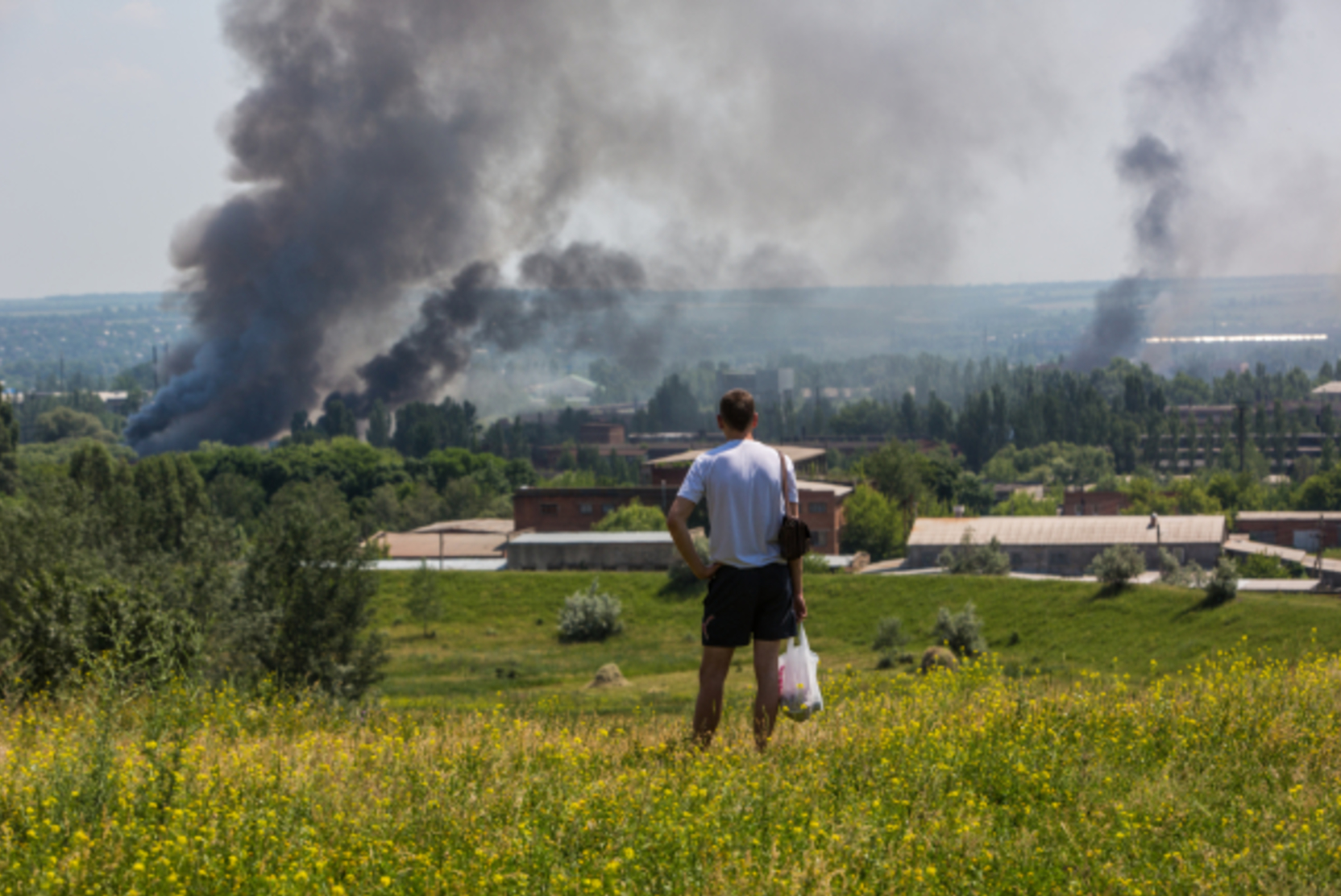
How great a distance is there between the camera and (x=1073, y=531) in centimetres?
8300

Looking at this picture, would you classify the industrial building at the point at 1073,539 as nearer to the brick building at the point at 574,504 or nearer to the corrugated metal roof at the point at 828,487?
the corrugated metal roof at the point at 828,487

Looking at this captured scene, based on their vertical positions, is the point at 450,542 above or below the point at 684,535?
below

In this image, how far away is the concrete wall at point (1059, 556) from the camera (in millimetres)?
79375

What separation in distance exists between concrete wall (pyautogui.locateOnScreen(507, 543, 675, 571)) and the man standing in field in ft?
231

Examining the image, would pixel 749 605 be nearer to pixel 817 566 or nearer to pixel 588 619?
pixel 588 619

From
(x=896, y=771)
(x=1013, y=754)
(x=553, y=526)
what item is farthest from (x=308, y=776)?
(x=553, y=526)

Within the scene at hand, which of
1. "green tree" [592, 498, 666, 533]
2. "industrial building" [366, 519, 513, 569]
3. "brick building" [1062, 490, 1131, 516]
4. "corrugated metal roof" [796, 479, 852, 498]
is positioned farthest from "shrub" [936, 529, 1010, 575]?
"brick building" [1062, 490, 1131, 516]

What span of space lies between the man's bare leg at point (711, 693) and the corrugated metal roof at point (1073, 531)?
75.1m

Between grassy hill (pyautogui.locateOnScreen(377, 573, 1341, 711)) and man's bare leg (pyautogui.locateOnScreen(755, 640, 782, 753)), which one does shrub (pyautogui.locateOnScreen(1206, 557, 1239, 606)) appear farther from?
man's bare leg (pyautogui.locateOnScreen(755, 640, 782, 753))

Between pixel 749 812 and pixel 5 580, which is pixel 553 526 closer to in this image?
pixel 5 580

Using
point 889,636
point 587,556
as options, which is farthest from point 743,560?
point 587,556

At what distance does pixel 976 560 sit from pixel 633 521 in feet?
88.7

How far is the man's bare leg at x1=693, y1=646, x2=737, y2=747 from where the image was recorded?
700 cm

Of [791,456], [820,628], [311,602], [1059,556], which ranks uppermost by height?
[311,602]
